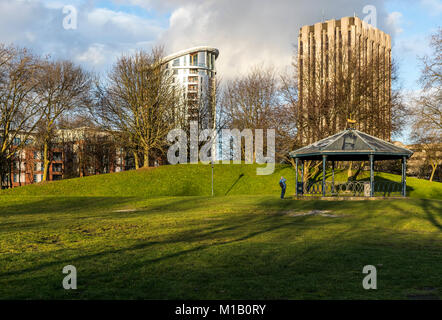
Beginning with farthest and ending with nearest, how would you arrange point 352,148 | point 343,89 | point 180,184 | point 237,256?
point 180,184 < point 343,89 < point 352,148 < point 237,256

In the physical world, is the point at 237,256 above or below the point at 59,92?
below

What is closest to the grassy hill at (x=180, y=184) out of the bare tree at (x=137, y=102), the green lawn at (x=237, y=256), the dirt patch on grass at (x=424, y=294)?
the bare tree at (x=137, y=102)

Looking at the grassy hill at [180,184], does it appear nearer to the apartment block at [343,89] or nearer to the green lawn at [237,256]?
the apartment block at [343,89]

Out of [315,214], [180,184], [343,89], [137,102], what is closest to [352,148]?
[315,214]

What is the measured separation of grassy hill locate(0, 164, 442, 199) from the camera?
45094 millimetres

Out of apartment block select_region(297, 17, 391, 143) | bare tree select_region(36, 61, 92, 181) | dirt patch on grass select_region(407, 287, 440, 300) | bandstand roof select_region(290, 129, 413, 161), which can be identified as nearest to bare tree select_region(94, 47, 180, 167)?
bare tree select_region(36, 61, 92, 181)

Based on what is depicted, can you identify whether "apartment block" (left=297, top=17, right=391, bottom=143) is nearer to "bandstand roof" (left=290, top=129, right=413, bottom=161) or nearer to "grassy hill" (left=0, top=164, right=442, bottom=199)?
"grassy hill" (left=0, top=164, right=442, bottom=199)

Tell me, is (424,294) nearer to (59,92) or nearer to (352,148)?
(352,148)

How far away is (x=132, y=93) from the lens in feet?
167

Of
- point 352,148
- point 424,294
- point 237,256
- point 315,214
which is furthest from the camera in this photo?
point 352,148

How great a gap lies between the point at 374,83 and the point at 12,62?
36910 mm

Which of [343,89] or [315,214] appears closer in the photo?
[315,214]

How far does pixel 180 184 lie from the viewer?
157 ft

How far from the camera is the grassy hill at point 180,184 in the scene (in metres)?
45.1
